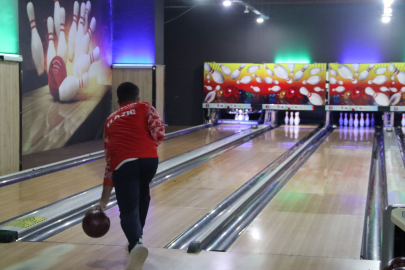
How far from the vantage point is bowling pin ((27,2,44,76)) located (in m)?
6.70

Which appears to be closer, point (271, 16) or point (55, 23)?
point (55, 23)

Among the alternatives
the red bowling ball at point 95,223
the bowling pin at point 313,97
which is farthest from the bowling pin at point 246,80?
the red bowling ball at point 95,223

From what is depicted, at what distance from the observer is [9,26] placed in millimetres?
6078

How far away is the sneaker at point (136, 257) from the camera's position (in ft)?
8.21

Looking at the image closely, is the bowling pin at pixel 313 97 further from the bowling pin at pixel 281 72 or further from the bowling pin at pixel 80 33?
the bowling pin at pixel 80 33

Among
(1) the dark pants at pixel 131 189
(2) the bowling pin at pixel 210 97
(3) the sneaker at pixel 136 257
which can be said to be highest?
(2) the bowling pin at pixel 210 97

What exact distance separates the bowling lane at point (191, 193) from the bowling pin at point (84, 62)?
2.58 meters

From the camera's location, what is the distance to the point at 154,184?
5.07m

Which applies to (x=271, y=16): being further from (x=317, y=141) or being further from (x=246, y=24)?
(x=317, y=141)

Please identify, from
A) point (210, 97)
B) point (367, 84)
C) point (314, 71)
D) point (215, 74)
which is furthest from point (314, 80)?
point (210, 97)

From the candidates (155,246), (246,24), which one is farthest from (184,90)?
(155,246)

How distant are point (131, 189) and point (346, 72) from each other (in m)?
8.40

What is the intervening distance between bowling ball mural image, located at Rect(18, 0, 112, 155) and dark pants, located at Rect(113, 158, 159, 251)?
14.8 feet

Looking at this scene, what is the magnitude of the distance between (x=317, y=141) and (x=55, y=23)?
4209mm
